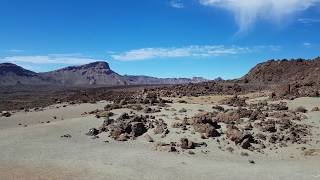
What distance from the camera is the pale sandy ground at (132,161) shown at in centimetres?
1773

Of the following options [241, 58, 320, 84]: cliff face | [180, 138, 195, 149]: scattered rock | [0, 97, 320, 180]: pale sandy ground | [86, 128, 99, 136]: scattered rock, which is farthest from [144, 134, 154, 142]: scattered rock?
[241, 58, 320, 84]: cliff face

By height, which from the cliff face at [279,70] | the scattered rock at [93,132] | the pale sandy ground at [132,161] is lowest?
the pale sandy ground at [132,161]

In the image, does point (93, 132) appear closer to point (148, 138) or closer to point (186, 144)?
point (148, 138)

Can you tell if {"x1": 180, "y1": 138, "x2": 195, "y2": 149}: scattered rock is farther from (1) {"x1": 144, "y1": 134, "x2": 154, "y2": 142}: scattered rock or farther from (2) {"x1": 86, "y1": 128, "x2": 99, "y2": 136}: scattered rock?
(2) {"x1": 86, "y1": 128, "x2": 99, "y2": 136}: scattered rock

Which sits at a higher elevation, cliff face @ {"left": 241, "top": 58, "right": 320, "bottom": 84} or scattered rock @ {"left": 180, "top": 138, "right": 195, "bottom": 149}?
cliff face @ {"left": 241, "top": 58, "right": 320, "bottom": 84}

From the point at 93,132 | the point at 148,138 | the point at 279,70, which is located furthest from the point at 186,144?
the point at 279,70

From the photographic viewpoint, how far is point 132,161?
20.0 meters

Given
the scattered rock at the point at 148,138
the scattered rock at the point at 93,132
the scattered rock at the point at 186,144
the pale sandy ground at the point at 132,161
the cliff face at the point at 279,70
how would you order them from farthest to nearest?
the cliff face at the point at 279,70 → the scattered rock at the point at 93,132 → the scattered rock at the point at 148,138 → the scattered rock at the point at 186,144 → the pale sandy ground at the point at 132,161

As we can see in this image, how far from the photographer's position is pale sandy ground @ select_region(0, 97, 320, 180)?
17.7 meters

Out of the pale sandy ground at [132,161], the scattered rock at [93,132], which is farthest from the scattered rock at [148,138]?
the scattered rock at [93,132]

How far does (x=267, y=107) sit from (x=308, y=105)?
8.79 ft

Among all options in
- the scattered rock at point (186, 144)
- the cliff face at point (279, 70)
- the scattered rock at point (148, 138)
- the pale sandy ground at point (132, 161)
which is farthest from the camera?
the cliff face at point (279, 70)

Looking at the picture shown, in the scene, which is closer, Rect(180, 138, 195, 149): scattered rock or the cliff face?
Rect(180, 138, 195, 149): scattered rock

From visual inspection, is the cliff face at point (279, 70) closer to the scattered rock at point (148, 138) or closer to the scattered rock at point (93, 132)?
the scattered rock at point (93, 132)
